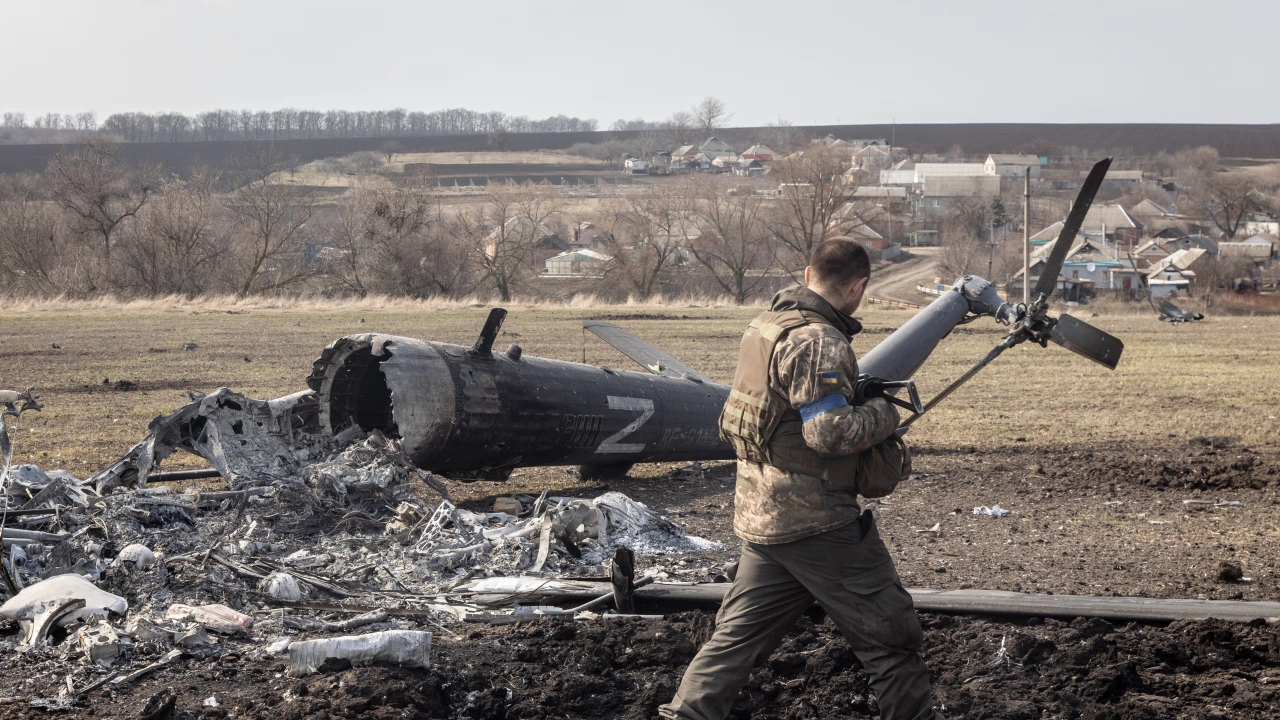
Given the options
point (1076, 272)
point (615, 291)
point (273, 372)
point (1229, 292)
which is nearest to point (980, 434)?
point (273, 372)

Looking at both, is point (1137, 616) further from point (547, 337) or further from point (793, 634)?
point (547, 337)

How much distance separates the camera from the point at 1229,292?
171 ft

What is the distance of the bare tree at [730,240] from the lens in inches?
2280

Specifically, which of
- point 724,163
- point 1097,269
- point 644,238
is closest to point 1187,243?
point 1097,269

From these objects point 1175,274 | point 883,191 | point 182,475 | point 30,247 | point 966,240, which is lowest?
point 1175,274

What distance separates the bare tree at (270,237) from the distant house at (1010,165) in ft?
343

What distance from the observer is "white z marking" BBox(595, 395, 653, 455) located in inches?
375

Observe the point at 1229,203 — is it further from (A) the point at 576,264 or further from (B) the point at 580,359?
(B) the point at 580,359

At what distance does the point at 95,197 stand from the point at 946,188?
89305 mm

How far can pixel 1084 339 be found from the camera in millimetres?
6777

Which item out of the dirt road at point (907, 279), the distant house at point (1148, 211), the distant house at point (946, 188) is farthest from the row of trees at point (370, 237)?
the distant house at point (1148, 211)

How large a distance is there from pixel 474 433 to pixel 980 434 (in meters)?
6.49

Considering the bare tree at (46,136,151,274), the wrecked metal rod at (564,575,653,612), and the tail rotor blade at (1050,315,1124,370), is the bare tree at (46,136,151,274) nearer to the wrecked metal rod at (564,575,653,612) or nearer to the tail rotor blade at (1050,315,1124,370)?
the wrecked metal rod at (564,575,653,612)

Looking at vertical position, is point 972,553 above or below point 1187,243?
below
